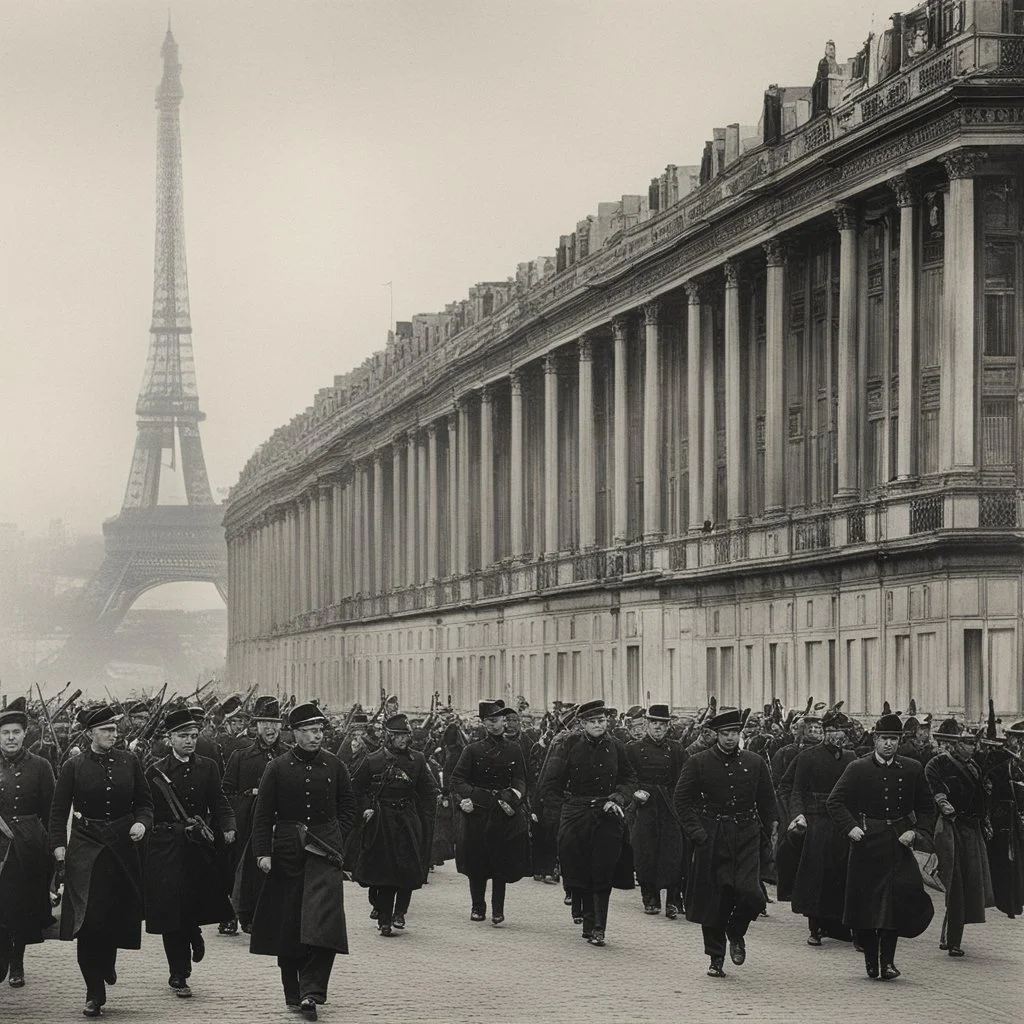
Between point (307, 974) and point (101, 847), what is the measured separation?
6.93ft

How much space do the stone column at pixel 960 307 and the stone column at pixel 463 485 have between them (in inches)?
1790

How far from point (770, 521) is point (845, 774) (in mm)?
34651

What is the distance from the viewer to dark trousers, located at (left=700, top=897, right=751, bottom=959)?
20875 mm

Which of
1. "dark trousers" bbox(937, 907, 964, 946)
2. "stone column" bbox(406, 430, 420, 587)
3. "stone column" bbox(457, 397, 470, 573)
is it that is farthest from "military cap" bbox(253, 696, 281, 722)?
"stone column" bbox(406, 430, 420, 587)

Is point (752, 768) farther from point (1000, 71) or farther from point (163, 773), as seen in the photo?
point (1000, 71)

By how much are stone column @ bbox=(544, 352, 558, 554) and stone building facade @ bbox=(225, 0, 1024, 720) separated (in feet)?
0.32

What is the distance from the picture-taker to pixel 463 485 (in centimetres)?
9150

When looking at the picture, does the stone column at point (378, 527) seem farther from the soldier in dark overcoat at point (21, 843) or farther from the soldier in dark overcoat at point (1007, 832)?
the soldier in dark overcoat at point (21, 843)

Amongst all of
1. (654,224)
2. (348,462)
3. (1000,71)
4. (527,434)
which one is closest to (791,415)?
(654,224)

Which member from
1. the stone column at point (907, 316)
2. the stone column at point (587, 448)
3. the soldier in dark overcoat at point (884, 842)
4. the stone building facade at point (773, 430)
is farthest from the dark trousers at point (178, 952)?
the stone column at point (587, 448)

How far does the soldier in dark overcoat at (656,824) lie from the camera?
86.4 ft

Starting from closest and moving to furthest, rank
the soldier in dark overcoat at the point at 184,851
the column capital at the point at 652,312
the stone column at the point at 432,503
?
the soldier in dark overcoat at the point at 184,851 → the column capital at the point at 652,312 → the stone column at the point at 432,503

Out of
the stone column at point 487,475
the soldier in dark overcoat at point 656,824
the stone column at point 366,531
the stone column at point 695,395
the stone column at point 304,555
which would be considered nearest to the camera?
the soldier in dark overcoat at point 656,824

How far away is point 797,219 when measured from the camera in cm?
5484
